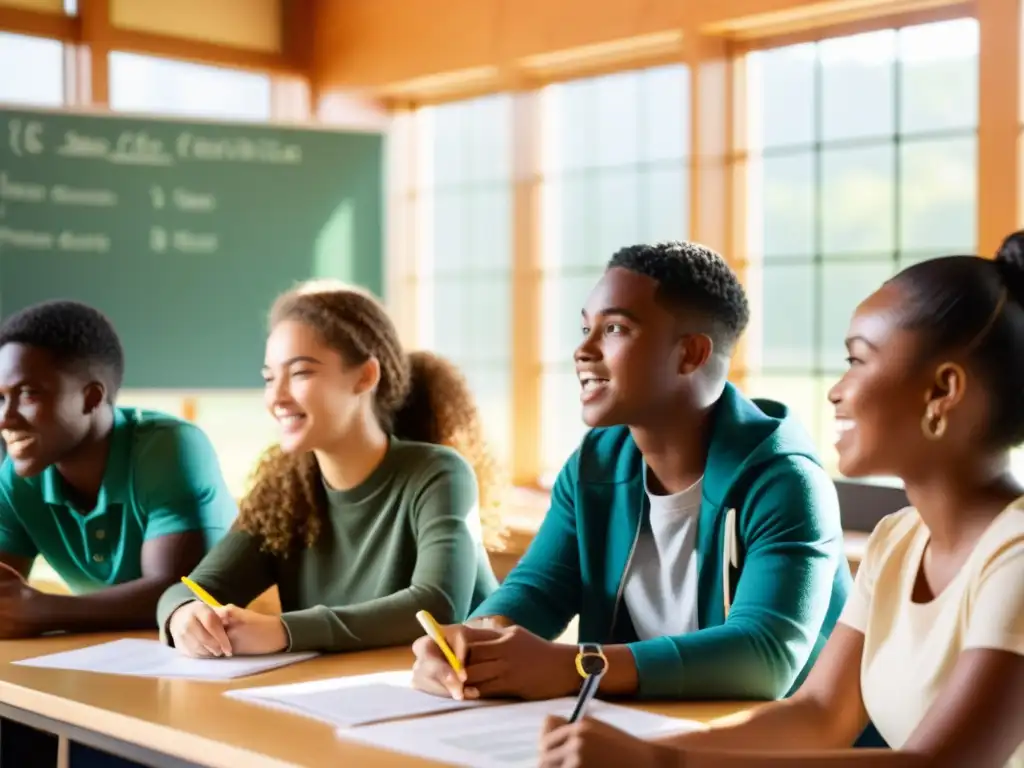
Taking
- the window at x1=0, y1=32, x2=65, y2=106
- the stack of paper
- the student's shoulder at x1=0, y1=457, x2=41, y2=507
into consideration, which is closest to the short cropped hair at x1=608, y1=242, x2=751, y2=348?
the stack of paper

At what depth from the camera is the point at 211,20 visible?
5324mm

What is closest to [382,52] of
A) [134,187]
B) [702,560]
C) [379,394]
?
[134,187]

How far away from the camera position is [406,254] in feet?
19.0

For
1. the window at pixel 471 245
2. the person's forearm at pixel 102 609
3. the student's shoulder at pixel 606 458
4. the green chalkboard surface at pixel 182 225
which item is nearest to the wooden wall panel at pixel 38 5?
the green chalkboard surface at pixel 182 225

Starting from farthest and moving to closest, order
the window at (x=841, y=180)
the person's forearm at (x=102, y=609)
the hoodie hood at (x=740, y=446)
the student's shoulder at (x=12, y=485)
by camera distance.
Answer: the window at (x=841, y=180), the student's shoulder at (x=12, y=485), the person's forearm at (x=102, y=609), the hoodie hood at (x=740, y=446)

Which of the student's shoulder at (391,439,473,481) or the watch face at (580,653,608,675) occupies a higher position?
the student's shoulder at (391,439,473,481)

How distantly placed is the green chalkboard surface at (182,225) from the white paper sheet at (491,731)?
320cm

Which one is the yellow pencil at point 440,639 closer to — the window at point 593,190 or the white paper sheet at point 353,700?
the white paper sheet at point 353,700

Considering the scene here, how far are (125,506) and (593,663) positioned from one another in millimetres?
1148

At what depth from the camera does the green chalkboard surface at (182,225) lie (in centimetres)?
447

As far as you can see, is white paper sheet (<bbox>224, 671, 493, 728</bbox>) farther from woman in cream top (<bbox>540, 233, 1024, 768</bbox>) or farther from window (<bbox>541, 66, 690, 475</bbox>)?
window (<bbox>541, 66, 690, 475</bbox>)

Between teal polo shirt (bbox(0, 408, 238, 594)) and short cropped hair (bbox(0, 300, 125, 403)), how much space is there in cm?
12

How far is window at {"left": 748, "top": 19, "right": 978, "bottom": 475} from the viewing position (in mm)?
3955

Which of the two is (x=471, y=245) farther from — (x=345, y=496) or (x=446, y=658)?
(x=446, y=658)
